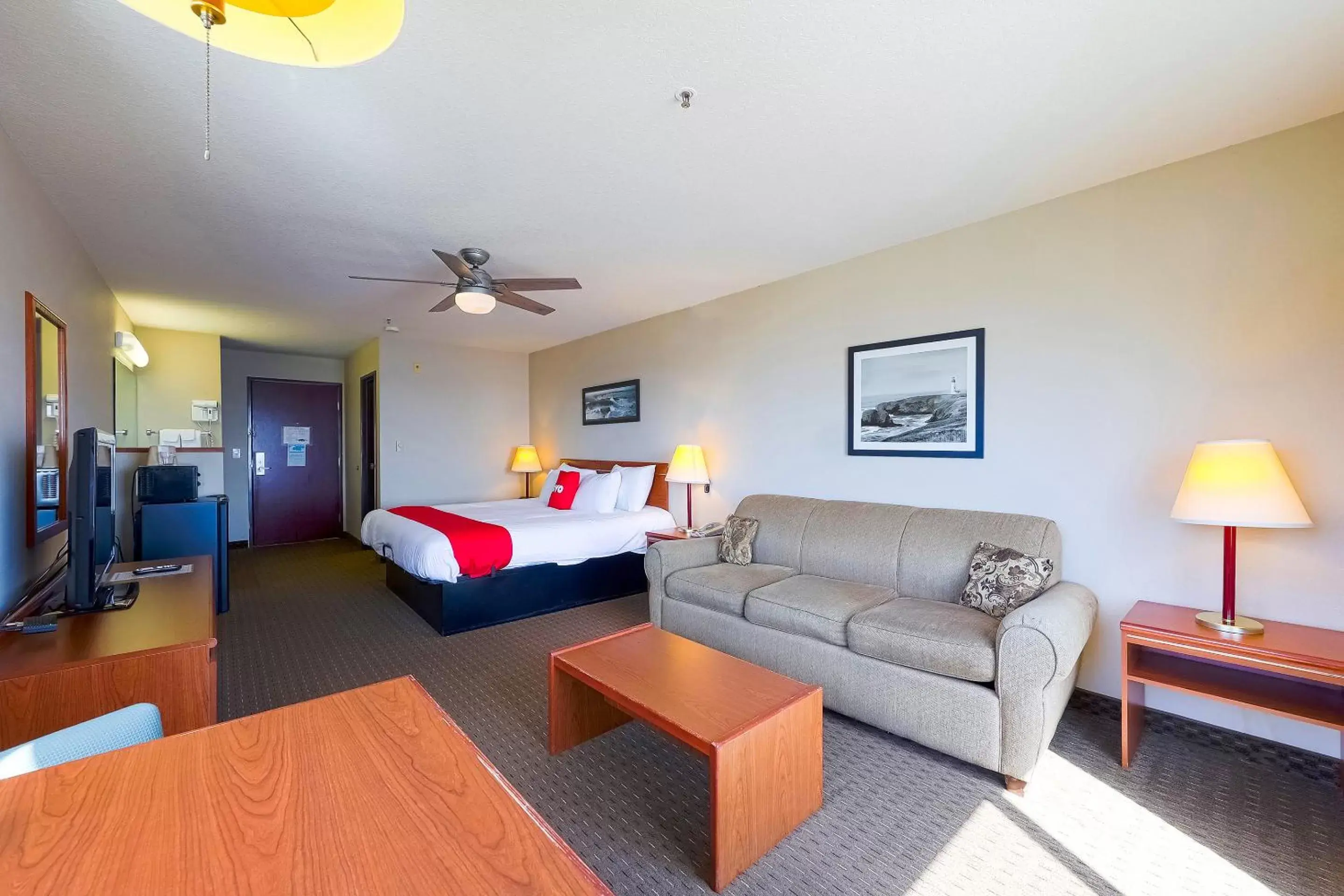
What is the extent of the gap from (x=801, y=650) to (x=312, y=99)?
9.73ft

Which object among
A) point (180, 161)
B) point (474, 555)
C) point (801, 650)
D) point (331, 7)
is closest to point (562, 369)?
point (474, 555)

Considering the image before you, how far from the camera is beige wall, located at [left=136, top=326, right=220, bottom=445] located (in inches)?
209

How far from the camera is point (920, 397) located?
3258 mm

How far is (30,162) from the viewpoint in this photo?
7.70 ft

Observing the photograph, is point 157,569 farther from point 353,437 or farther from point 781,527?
point 353,437

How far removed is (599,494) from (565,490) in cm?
45

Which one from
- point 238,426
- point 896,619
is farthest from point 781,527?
point 238,426

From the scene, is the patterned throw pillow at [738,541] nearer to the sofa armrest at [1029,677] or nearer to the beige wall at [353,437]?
the sofa armrest at [1029,677]

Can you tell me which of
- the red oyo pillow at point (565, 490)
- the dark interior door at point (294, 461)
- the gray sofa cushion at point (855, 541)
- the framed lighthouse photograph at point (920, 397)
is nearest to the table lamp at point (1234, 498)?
the framed lighthouse photograph at point (920, 397)

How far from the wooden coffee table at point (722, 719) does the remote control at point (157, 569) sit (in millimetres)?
1995

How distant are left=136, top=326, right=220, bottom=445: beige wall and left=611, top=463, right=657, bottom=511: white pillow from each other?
13.8 ft

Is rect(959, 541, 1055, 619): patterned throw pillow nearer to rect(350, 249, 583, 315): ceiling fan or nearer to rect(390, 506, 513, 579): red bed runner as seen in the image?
rect(350, 249, 583, 315): ceiling fan

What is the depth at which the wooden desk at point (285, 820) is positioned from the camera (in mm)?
656

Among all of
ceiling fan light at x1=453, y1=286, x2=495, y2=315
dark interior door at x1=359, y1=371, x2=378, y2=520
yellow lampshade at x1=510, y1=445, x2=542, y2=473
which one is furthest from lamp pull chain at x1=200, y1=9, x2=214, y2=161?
yellow lampshade at x1=510, y1=445, x2=542, y2=473
